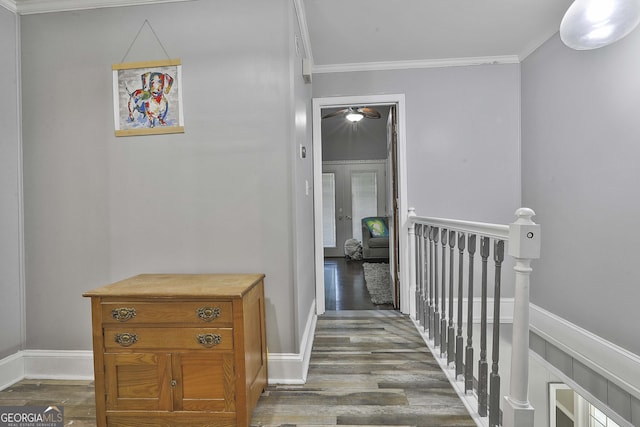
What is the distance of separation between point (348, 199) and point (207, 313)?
5.73 m

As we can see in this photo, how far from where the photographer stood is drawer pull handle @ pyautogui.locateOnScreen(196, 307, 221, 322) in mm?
1411

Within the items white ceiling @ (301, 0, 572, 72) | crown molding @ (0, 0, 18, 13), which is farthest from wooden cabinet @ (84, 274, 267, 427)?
white ceiling @ (301, 0, 572, 72)

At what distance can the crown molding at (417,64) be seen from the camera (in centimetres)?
288

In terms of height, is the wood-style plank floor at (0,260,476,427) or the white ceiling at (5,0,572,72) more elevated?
the white ceiling at (5,0,572,72)

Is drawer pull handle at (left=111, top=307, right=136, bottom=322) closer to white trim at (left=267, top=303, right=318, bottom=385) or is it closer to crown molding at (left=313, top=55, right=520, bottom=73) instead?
white trim at (left=267, top=303, right=318, bottom=385)

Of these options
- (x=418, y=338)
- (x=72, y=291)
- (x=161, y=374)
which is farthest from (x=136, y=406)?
(x=418, y=338)

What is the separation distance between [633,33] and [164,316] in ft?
10.3

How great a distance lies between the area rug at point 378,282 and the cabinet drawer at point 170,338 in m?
2.30

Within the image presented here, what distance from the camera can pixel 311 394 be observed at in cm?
172

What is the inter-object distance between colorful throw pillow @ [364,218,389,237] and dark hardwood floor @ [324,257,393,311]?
0.66 meters

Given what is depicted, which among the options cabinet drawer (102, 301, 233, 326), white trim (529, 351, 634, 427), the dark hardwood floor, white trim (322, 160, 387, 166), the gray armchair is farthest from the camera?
white trim (322, 160, 387, 166)

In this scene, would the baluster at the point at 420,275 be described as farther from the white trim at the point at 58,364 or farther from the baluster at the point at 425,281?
the white trim at the point at 58,364

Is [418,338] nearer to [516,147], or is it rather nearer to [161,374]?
[161,374]

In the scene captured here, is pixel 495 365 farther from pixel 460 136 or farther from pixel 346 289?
pixel 346 289
